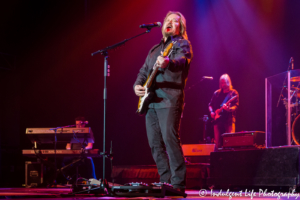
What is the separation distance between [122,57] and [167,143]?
6201 mm

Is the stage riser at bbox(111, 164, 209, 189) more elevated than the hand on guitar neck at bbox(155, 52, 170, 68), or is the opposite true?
the hand on guitar neck at bbox(155, 52, 170, 68)

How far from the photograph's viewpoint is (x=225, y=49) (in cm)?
920

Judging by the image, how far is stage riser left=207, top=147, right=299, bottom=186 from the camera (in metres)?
4.16

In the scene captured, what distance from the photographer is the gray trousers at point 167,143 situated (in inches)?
122

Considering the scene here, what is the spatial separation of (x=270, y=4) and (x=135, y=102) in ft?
13.3

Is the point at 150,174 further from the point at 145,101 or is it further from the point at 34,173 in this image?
the point at 145,101

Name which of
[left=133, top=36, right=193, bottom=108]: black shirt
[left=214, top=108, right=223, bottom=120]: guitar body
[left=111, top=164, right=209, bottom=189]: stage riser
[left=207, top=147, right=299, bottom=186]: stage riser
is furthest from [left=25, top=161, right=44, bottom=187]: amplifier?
[left=133, top=36, right=193, bottom=108]: black shirt

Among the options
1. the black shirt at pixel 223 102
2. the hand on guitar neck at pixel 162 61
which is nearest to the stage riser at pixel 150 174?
the black shirt at pixel 223 102

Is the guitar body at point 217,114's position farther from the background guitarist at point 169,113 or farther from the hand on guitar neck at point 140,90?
the hand on guitar neck at point 140,90

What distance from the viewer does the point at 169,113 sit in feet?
10.4

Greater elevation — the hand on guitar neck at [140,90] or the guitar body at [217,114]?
the hand on guitar neck at [140,90]

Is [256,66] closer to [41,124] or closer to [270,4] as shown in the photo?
[270,4]

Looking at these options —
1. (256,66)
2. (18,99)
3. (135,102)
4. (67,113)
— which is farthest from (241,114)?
(18,99)

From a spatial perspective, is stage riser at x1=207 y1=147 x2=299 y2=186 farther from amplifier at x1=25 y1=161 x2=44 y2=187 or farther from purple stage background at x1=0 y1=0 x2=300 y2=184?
amplifier at x1=25 y1=161 x2=44 y2=187
